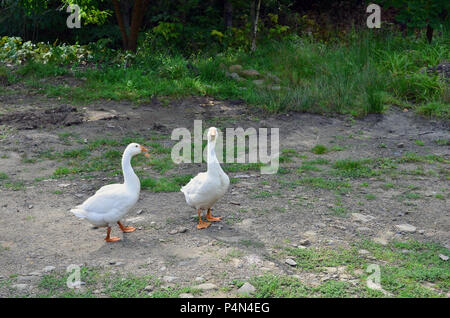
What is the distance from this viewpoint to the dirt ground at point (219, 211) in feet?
14.4

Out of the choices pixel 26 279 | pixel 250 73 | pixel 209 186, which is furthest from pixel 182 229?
pixel 250 73

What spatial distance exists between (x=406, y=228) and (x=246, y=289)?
2110 mm

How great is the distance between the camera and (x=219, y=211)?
5.47 m

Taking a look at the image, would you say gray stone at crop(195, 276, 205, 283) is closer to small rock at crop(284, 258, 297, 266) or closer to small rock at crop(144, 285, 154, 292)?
small rock at crop(144, 285, 154, 292)

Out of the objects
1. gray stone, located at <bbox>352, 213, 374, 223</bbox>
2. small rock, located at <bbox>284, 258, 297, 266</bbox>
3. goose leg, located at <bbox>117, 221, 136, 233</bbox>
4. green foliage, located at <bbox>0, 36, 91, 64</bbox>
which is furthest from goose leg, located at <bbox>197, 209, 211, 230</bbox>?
green foliage, located at <bbox>0, 36, 91, 64</bbox>

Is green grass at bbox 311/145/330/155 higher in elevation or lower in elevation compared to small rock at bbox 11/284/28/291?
higher

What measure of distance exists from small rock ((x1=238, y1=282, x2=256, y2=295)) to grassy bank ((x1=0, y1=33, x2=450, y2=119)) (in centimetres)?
558

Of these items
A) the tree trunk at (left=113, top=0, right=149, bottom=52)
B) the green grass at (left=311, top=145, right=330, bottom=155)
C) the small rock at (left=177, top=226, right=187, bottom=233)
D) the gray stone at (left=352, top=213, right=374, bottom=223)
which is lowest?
the small rock at (left=177, top=226, right=187, bottom=233)

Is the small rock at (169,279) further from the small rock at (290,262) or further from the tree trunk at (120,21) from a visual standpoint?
the tree trunk at (120,21)

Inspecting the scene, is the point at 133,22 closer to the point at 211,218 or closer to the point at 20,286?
the point at 211,218

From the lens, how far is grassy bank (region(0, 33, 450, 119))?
928 centimetres

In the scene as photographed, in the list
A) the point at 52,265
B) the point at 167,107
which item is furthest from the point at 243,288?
the point at 167,107

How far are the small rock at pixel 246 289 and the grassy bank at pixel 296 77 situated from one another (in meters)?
5.58

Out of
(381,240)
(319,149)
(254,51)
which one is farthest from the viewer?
(254,51)
